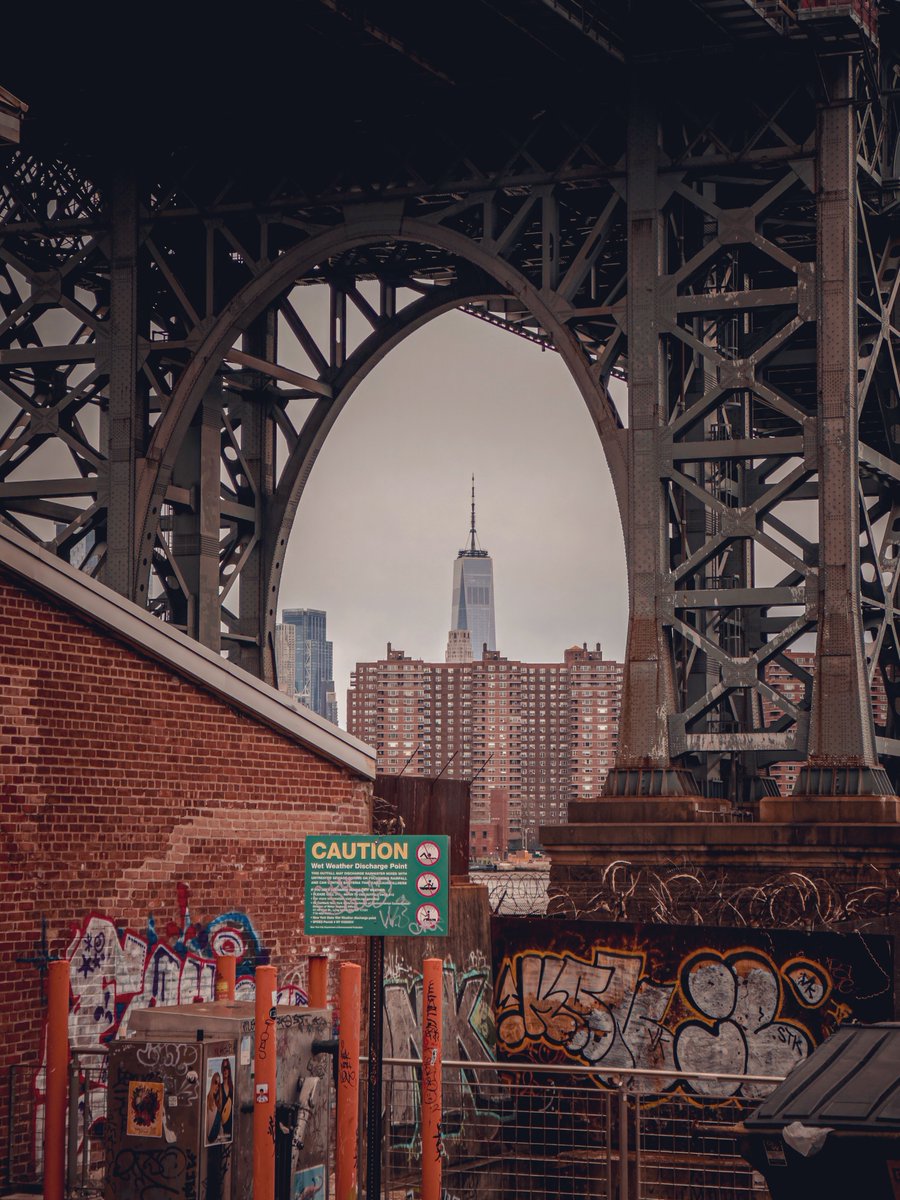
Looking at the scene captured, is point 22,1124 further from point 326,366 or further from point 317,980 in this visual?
point 326,366

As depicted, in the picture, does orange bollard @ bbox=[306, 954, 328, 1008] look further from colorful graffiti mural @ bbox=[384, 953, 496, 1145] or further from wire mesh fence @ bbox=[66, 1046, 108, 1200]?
colorful graffiti mural @ bbox=[384, 953, 496, 1145]

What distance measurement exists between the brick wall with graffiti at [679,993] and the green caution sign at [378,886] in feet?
28.9

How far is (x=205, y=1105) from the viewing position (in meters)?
12.6

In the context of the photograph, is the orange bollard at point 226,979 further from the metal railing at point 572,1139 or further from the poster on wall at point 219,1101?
the metal railing at point 572,1139

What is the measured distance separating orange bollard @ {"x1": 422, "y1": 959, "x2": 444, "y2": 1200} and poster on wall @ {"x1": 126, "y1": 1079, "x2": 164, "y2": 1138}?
6.04ft

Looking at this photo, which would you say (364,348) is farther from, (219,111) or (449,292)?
(219,111)

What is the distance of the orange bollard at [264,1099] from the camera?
39.9 ft

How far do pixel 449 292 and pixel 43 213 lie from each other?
7.36m

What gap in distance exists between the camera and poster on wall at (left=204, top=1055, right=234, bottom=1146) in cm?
1260

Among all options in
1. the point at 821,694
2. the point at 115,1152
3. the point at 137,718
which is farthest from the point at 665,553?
the point at 115,1152

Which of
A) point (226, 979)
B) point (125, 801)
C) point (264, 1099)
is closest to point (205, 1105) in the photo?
point (264, 1099)

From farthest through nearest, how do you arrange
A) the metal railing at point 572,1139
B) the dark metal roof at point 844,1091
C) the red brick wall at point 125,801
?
the metal railing at point 572,1139
the red brick wall at point 125,801
the dark metal roof at point 844,1091

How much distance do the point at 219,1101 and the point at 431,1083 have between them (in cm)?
150

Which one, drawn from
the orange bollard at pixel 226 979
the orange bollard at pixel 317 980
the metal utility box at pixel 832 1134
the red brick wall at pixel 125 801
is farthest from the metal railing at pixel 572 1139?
the metal utility box at pixel 832 1134
